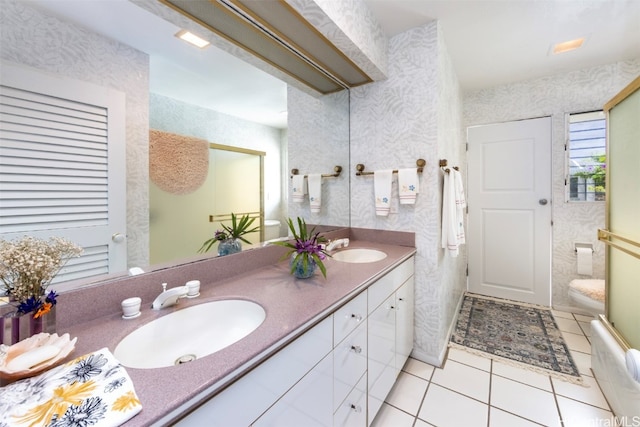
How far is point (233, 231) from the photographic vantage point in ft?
4.33

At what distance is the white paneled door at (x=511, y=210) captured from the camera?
270cm

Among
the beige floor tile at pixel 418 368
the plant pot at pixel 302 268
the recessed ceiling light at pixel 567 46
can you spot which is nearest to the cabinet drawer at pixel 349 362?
the plant pot at pixel 302 268

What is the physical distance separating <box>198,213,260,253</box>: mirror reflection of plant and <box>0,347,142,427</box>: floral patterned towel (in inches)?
26.8

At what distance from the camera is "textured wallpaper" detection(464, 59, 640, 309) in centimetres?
244

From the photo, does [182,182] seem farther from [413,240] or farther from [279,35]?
[413,240]

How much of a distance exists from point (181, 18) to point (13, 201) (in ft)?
2.95

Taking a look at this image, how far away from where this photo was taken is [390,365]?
1.52m

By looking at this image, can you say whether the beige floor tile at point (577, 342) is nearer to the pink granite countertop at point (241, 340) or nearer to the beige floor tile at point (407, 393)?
the beige floor tile at point (407, 393)

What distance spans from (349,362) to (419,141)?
4.84 ft

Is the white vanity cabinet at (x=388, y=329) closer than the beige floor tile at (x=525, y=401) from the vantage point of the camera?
Yes

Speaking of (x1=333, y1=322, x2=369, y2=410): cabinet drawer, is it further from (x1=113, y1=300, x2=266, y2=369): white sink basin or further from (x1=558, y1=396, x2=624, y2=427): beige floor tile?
(x1=558, y1=396, x2=624, y2=427): beige floor tile

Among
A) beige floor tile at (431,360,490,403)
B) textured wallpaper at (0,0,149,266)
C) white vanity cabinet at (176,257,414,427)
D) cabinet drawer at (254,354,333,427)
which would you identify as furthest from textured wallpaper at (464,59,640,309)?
textured wallpaper at (0,0,149,266)

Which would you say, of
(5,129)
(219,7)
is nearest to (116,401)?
(5,129)

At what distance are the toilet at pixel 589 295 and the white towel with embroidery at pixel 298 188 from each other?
2.34 meters
